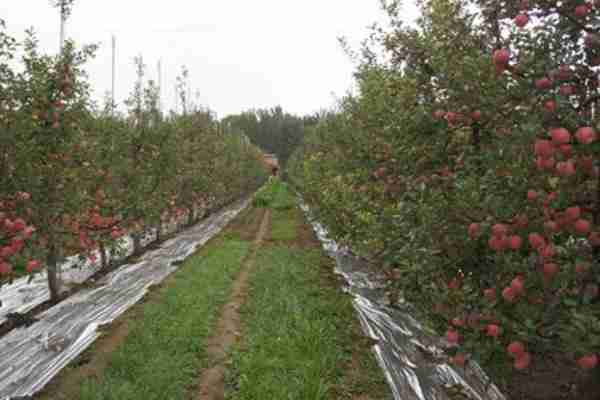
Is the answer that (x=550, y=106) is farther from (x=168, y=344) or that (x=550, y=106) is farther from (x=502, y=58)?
(x=168, y=344)

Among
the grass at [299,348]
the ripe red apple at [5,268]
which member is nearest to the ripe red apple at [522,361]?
the grass at [299,348]

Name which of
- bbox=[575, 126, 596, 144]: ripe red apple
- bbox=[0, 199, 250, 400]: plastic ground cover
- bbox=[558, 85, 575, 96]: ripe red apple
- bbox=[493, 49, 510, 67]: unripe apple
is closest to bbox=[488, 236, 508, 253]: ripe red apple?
bbox=[575, 126, 596, 144]: ripe red apple

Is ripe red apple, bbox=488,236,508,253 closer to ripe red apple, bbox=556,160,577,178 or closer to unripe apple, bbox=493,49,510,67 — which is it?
ripe red apple, bbox=556,160,577,178

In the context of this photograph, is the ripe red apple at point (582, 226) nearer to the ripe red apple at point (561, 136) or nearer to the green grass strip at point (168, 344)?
the ripe red apple at point (561, 136)

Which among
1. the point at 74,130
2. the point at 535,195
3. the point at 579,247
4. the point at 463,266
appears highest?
the point at 74,130

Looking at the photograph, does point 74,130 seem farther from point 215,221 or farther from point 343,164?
point 215,221

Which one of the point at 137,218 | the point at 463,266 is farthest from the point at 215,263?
the point at 463,266

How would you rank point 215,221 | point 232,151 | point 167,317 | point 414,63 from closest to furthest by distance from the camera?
1. point 414,63
2. point 167,317
3. point 215,221
4. point 232,151

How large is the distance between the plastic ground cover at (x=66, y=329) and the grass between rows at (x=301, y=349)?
1.69m

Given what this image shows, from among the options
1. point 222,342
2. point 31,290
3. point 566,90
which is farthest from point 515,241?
point 31,290

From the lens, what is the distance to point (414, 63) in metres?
4.61

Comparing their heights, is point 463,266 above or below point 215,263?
above

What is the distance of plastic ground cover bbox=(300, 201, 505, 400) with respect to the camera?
3.90m

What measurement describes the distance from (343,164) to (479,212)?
673 cm
